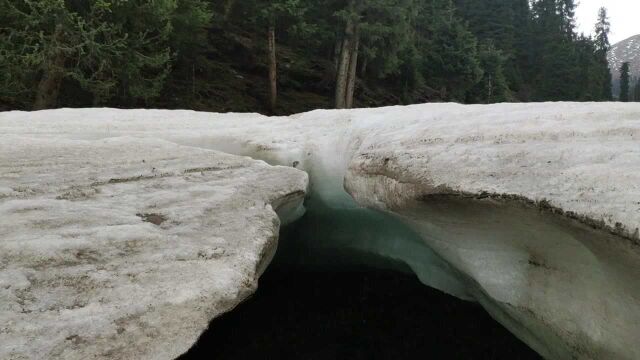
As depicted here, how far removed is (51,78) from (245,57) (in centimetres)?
1183

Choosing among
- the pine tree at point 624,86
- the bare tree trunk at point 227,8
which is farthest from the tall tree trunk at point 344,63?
the pine tree at point 624,86

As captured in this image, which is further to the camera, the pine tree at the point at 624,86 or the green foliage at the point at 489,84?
the pine tree at the point at 624,86

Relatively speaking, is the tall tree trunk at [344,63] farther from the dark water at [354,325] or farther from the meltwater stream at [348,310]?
the dark water at [354,325]

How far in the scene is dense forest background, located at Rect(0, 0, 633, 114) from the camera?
1216 cm

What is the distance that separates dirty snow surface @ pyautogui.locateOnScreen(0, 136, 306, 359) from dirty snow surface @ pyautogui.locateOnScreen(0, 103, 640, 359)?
1 centimetres

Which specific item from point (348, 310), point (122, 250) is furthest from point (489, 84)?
point (122, 250)

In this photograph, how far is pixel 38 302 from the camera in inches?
85.3

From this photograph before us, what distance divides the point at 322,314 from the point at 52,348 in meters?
4.03

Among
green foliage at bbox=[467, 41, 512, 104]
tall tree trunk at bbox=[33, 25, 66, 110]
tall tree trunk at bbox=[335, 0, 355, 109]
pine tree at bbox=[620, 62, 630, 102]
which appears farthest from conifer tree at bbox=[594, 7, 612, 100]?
tall tree trunk at bbox=[33, 25, 66, 110]

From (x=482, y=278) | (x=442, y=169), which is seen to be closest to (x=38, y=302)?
(x=442, y=169)

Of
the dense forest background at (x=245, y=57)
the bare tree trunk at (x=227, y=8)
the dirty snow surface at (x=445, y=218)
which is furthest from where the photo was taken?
the bare tree trunk at (x=227, y=8)

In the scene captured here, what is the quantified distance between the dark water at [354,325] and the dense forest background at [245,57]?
8928 millimetres

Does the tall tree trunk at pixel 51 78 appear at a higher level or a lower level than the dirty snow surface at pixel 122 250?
higher

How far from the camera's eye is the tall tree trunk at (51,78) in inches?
465
